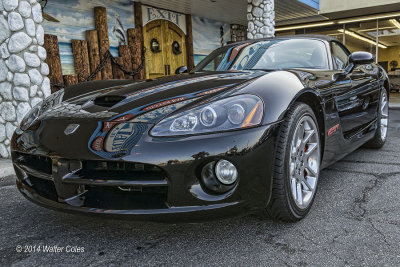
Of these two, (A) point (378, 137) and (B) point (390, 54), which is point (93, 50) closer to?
(A) point (378, 137)

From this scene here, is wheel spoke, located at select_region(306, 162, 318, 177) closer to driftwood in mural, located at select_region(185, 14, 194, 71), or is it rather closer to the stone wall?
the stone wall

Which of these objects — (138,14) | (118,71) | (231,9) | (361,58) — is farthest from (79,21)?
(361,58)

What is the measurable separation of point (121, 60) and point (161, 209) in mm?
6949

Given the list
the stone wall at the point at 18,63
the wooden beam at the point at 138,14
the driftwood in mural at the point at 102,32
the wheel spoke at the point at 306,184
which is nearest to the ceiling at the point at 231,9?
the wooden beam at the point at 138,14

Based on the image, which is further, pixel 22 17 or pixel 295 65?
pixel 22 17

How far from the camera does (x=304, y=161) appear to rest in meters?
2.31

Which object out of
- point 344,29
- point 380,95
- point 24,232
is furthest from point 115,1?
point 344,29

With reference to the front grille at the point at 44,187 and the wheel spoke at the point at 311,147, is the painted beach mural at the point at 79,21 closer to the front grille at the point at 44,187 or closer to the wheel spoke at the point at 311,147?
the front grille at the point at 44,187

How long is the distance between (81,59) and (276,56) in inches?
207

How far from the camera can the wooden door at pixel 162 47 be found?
955cm

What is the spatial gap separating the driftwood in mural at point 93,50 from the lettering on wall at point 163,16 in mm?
1980

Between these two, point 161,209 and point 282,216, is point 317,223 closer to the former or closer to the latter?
point 282,216

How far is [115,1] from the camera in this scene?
852 centimetres

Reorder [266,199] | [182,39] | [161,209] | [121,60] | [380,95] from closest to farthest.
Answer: [161,209], [266,199], [380,95], [121,60], [182,39]
